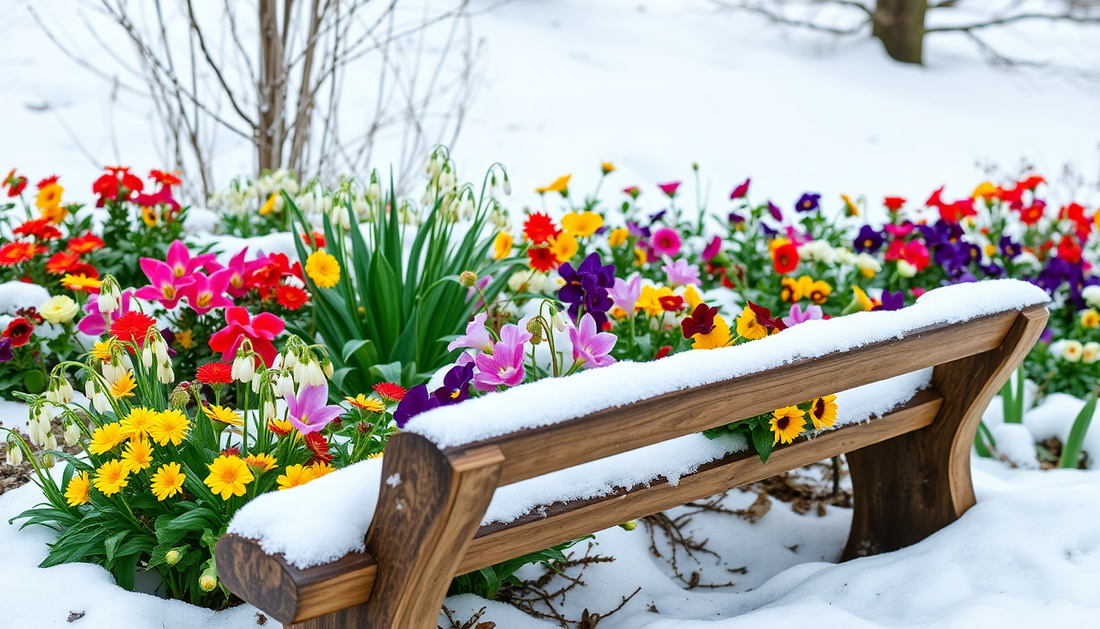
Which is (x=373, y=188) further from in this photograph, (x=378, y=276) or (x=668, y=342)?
(x=668, y=342)

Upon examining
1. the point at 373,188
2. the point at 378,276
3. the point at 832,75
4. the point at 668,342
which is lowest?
the point at 832,75

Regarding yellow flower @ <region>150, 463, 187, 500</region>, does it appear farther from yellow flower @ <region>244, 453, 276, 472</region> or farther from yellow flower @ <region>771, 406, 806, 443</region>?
yellow flower @ <region>771, 406, 806, 443</region>

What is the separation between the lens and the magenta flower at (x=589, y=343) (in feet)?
4.69

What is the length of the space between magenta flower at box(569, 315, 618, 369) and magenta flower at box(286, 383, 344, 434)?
41 centimetres

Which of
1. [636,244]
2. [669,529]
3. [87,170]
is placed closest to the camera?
[669,529]

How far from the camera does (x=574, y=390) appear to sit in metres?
1.01

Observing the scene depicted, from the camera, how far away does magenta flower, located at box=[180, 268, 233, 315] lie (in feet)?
5.63

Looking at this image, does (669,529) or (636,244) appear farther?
(636,244)

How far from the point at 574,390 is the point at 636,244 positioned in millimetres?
1968

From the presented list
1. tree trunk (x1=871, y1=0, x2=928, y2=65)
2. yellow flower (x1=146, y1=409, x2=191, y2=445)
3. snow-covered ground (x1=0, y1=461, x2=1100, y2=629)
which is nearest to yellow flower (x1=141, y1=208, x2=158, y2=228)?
snow-covered ground (x1=0, y1=461, x2=1100, y2=629)

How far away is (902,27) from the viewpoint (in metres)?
9.10

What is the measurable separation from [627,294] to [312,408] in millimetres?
795

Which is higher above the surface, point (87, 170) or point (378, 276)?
point (378, 276)

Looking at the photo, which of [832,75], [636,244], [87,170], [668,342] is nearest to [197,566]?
[668,342]
